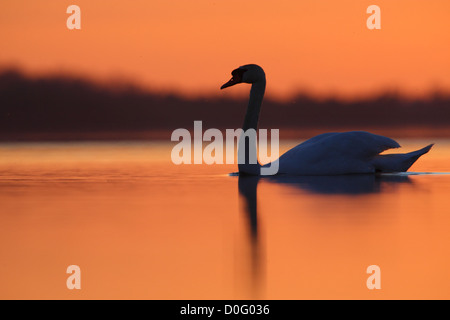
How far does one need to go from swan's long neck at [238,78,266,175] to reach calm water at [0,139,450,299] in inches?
11.8

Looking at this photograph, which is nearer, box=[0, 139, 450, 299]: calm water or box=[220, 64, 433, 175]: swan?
box=[0, 139, 450, 299]: calm water

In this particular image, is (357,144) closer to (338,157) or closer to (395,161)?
(338,157)

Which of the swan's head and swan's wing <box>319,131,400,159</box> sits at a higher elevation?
the swan's head

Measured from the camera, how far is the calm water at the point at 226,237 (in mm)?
6062

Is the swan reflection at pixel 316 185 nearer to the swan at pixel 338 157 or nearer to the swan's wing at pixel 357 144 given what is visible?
the swan at pixel 338 157

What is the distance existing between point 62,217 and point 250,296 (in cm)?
388

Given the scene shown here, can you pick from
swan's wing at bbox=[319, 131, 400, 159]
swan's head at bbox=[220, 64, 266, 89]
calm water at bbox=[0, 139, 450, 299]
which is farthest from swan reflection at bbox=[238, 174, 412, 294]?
swan's head at bbox=[220, 64, 266, 89]

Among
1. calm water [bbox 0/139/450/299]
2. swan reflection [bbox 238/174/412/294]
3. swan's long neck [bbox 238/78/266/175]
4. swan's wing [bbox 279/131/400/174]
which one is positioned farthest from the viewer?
swan's long neck [bbox 238/78/266/175]

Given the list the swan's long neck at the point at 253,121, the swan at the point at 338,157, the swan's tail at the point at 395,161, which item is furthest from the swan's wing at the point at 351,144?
the swan's long neck at the point at 253,121

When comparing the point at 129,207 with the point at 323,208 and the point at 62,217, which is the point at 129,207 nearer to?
the point at 62,217

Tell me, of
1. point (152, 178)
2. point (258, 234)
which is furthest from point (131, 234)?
point (152, 178)

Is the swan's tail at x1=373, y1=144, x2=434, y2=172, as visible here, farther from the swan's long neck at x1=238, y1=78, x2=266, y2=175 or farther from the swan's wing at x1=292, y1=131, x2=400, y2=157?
the swan's long neck at x1=238, y1=78, x2=266, y2=175

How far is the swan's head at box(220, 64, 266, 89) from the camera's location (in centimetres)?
1459

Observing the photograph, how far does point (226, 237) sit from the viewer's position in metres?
7.93
